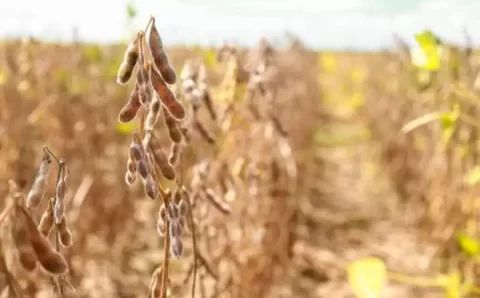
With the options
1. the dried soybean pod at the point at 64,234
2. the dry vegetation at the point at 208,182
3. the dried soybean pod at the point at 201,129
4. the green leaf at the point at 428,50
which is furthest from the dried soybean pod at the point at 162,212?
the green leaf at the point at 428,50

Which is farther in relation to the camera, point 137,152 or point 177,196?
point 177,196

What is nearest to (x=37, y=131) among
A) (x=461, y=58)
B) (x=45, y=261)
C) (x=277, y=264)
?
(x=277, y=264)

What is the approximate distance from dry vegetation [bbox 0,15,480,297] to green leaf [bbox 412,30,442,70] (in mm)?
124

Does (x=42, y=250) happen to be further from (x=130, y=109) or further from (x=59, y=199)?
(x=130, y=109)

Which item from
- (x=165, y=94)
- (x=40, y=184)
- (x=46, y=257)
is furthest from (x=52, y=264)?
(x=165, y=94)

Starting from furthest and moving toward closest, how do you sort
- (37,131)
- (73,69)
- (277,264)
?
(73,69) → (37,131) → (277,264)

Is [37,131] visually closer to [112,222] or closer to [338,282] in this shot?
[112,222]

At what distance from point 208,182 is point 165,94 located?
978 millimetres

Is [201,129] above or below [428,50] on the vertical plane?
below

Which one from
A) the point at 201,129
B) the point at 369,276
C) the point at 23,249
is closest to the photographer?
the point at 23,249

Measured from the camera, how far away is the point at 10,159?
2043 mm

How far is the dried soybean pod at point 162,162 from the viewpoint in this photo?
0.86 metres

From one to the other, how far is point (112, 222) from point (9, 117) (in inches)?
30.2

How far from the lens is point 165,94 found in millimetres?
809
